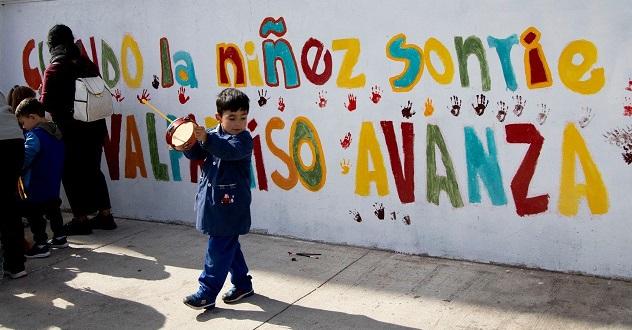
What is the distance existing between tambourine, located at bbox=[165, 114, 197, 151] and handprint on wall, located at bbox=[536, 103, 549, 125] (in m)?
2.19

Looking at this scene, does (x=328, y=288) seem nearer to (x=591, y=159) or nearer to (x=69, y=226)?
(x=591, y=159)

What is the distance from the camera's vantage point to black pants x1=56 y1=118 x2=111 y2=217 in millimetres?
6328

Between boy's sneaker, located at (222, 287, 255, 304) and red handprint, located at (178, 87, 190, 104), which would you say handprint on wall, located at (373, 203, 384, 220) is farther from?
red handprint, located at (178, 87, 190, 104)

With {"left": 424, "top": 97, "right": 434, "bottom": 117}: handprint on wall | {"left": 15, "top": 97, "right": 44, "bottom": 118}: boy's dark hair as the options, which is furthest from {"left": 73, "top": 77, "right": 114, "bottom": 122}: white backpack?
{"left": 424, "top": 97, "right": 434, "bottom": 117}: handprint on wall

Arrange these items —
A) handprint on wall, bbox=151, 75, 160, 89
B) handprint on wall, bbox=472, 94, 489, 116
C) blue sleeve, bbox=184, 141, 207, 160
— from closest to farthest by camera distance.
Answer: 1. blue sleeve, bbox=184, 141, 207, 160
2. handprint on wall, bbox=472, 94, 489, 116
3. handprint on wall, bbox=151, 75, 160, 89

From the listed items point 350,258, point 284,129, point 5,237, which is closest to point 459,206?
point 350,258

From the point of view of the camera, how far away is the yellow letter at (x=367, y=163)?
548 cm

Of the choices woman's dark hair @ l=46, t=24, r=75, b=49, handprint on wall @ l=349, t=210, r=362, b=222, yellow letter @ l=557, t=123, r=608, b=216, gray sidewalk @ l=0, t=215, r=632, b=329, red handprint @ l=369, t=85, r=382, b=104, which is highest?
woman's dark hair @ l=46, t=24, r=75, b=49

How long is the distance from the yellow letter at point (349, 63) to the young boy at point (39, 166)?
7.52ft

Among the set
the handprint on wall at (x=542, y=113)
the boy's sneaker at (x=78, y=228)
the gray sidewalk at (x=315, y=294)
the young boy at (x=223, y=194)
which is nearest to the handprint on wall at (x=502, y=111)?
the handprint on wall at (x=542, y=113)

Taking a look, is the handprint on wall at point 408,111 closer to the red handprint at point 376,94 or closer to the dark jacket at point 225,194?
the red handprint at point 376,94

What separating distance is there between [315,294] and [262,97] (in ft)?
6.13

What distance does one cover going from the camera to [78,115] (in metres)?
6.21

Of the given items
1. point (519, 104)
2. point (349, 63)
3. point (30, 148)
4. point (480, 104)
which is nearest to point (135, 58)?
Answer: point (30, 148)
